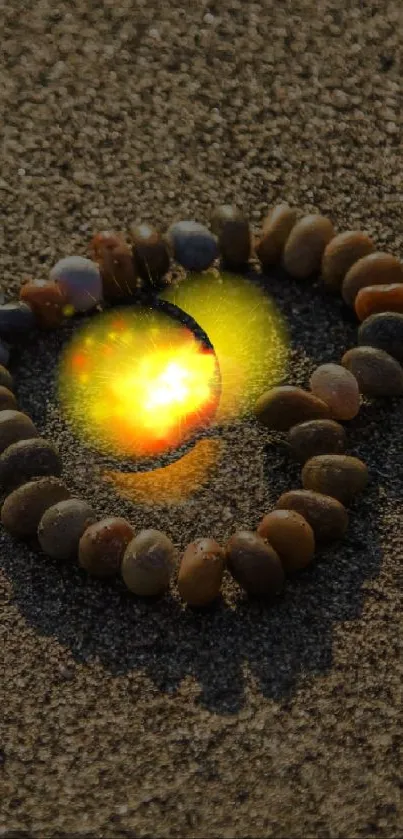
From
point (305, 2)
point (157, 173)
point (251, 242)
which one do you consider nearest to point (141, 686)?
point (251, 242)

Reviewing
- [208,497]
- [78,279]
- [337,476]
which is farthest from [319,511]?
[78,279]

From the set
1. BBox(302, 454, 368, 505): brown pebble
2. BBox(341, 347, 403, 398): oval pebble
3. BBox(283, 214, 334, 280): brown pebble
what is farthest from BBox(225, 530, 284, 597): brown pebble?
BBox(283, 214, 334, 280): brown pebble

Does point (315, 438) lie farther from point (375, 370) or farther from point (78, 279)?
point (78, 279)

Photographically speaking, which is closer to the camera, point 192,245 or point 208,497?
point 208,497

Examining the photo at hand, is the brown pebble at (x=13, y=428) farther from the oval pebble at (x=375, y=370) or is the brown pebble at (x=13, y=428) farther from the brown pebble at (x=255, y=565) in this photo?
the oval pebble at (x=375, y=370)

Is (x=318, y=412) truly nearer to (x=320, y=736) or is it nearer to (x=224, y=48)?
(x=320, y=736)

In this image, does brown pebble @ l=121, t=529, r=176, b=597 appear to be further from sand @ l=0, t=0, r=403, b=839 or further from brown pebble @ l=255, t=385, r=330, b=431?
brown pebble @ l=255, t=385, r=330, b=431
